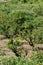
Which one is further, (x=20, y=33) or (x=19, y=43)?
(x=20, y=33)

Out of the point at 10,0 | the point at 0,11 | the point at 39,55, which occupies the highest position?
the point at 39,55

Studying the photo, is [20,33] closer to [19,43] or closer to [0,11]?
[19,43]

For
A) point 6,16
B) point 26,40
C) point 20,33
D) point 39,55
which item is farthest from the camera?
point 6,16

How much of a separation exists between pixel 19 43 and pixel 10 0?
32.0 metres

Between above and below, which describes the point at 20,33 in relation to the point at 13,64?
below

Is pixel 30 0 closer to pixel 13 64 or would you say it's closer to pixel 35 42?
pixel 35 42

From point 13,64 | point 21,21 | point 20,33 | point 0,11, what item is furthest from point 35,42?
point 13,64

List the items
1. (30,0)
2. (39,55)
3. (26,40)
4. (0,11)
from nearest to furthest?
(39,55) < (26,40) < (0,11) < (30,0)

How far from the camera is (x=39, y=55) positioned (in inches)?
473

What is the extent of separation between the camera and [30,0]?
4812 centimetres

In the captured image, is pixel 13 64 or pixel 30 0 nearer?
pixel 13 64

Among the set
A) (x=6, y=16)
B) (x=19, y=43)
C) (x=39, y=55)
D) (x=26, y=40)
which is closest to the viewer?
(x=39, y=55)

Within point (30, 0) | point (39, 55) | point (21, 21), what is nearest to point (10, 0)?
point (30, 0)

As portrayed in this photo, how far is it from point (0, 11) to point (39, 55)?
15457 mm
